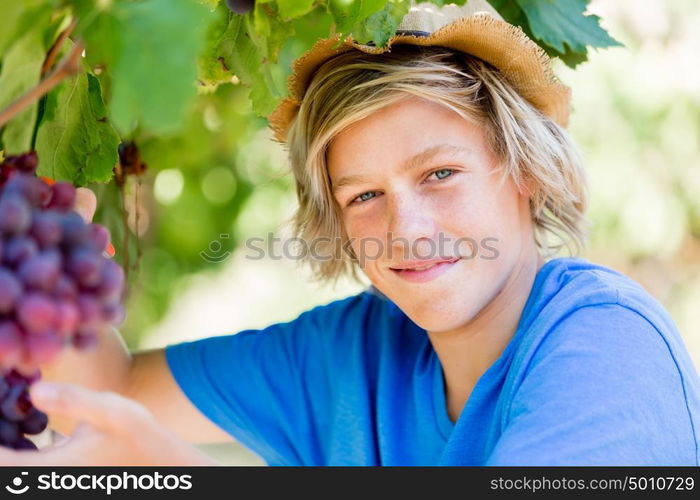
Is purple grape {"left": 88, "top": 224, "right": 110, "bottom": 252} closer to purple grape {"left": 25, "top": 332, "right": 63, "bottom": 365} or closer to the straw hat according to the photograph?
purple grape {"left": 25, "top": 332, "right": 63, "bottom": 365}

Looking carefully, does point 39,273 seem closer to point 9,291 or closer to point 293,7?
point 9,291

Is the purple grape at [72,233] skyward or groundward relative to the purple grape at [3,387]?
skyward

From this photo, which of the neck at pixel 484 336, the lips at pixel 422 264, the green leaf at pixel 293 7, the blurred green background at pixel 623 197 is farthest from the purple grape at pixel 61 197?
the blurred green background at pixel 623 197

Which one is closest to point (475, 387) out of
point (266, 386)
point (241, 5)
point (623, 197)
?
point (266, 386)

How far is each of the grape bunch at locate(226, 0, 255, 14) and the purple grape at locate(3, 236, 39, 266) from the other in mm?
439

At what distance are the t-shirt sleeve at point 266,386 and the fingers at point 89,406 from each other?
2.77ft

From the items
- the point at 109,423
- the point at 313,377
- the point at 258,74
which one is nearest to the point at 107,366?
the point at 313,377

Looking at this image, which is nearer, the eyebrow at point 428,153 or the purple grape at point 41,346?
the purple grape at point 41,346

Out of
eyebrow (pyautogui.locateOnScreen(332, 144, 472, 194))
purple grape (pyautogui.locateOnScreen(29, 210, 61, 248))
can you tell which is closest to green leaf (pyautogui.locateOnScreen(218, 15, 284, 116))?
eyebrow (pyautogui.locateOnScreen(332, 144, 472, 194))

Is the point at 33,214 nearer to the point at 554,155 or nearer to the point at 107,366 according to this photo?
the point at 107,366

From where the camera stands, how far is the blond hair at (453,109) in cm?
133

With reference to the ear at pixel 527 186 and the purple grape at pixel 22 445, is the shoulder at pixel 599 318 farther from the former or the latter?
the purple grape at pixel 22 445

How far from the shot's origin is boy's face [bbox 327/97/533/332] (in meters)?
1.33
